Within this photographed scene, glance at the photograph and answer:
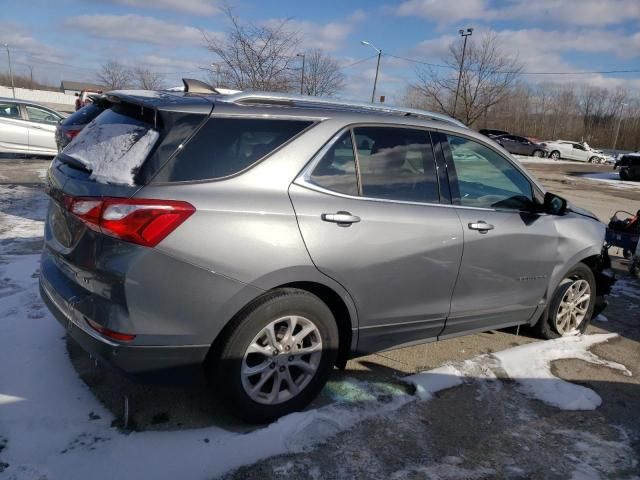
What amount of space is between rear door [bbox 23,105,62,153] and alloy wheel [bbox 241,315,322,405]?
13077 mm

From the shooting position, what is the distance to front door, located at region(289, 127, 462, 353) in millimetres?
2891

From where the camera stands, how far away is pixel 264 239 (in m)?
2.66

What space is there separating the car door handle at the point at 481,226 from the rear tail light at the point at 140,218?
195 cm

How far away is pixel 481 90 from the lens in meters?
35.5

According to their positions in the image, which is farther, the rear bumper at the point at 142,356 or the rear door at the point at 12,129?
the rear door at the point at 12,129

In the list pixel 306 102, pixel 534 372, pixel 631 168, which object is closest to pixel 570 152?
pixel 631 168

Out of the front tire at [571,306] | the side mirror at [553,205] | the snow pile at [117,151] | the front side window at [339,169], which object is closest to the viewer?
the snow pile at [117,151]

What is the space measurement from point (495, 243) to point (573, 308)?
4.89 ft

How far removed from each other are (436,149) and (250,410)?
2.05m

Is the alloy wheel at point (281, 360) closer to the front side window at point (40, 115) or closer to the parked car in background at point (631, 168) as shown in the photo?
the front side window at point (40, 115)

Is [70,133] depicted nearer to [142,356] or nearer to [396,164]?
[396,164]

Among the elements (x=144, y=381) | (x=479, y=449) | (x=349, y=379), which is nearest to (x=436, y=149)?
(x=349, y=379)

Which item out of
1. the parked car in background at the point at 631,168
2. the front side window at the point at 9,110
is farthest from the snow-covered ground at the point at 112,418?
the parked car in background at the point at 631,168

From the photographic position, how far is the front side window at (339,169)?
294cm
